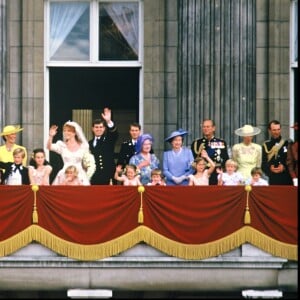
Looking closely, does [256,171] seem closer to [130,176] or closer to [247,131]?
[247,131]

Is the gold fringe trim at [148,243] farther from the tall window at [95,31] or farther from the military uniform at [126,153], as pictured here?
the tall window at [95,31]

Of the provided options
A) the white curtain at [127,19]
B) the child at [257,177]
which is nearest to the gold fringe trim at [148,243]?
the child at [257,177]

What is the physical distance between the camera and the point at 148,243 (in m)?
22.8

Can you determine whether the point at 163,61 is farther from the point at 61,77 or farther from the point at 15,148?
the point at 15,148

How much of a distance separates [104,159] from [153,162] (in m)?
0.93

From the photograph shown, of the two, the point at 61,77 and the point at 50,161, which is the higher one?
the point at 61,77

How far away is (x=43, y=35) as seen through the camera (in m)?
27.5

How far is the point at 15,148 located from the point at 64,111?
3.71 metres

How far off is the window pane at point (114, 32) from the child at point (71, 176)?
4763 millimetres

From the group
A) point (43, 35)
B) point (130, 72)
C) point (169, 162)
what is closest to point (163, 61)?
point (130, 72)

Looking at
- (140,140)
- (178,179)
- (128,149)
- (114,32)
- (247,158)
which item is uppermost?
(114,32)

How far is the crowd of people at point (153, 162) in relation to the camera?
76.4 feet

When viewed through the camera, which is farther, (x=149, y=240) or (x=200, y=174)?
(x=200, y=174)

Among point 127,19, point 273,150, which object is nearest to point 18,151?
point 273,150
